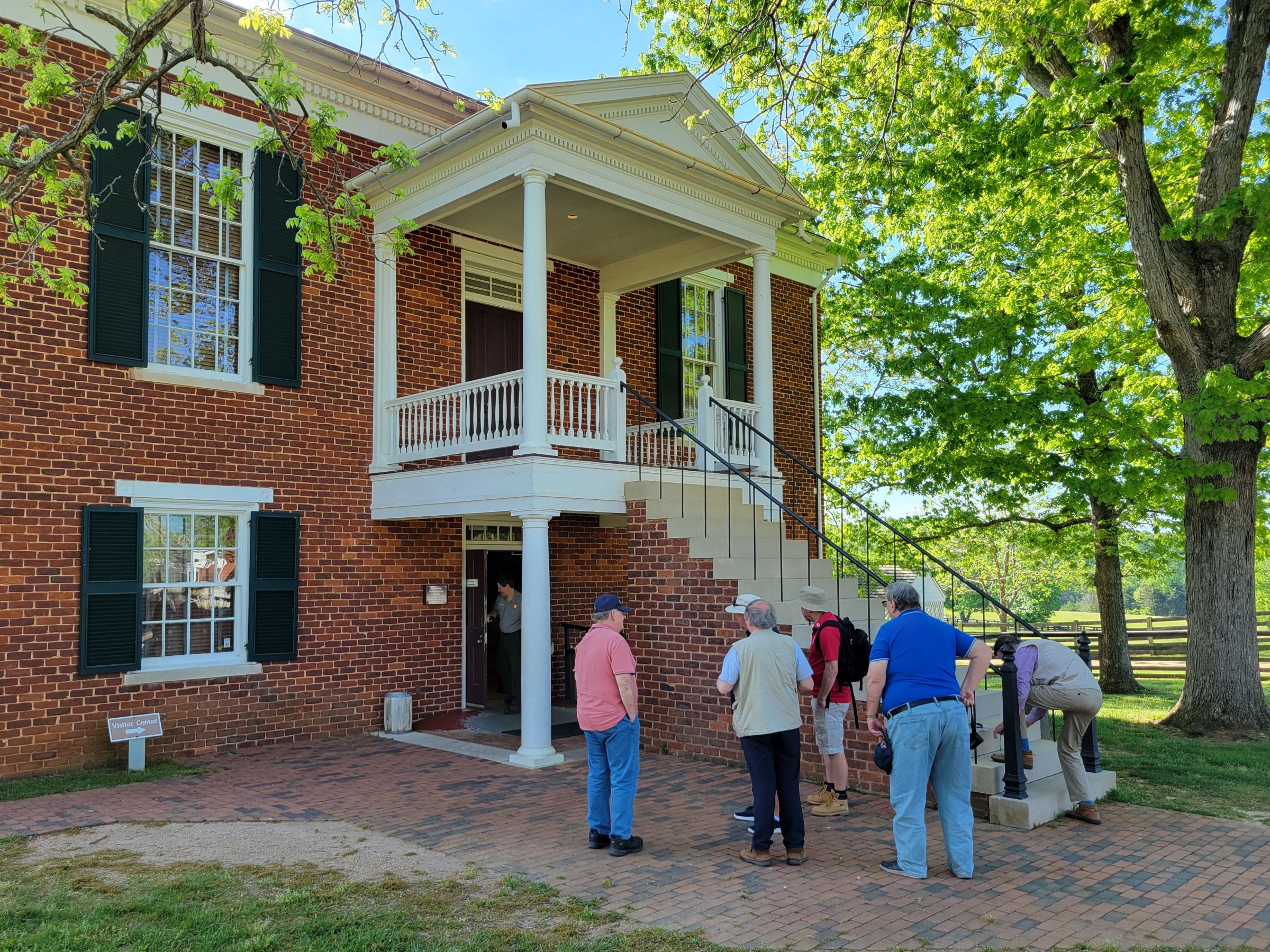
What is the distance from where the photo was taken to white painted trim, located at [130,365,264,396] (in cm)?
967

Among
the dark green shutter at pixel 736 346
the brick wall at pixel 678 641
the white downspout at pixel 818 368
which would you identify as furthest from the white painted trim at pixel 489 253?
the white downspout at pixel 818 368

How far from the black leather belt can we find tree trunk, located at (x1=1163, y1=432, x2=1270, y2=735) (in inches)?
291

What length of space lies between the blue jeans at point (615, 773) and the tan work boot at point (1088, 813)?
339 cm

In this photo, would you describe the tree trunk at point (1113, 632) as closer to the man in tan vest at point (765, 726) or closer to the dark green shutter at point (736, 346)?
the dark green shutter at point (736, 346)

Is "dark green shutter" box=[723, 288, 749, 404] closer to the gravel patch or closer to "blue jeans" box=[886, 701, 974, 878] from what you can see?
"blue jeans" box=[886, 701, 974, 878]

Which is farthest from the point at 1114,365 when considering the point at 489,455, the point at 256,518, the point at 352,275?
the point at 256,518

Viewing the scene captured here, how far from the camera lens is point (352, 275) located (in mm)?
11391

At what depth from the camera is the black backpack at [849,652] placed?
23.8 ft

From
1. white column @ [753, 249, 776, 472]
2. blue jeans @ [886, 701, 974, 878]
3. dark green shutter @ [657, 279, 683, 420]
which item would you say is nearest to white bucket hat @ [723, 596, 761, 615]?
blue jeans @ [886, 701, 974, 878]

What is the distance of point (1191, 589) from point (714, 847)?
8.38 meters

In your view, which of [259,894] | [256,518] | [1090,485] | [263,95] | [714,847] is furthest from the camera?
[1090,485]

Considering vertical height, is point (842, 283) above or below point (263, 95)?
above

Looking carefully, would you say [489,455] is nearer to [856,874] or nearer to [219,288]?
[219,288]

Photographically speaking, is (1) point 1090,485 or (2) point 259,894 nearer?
(2) point 259,894
